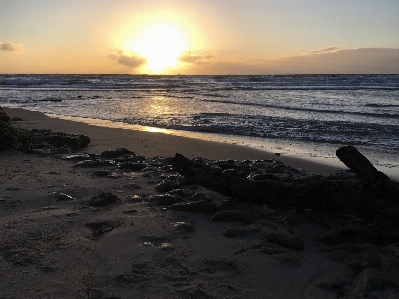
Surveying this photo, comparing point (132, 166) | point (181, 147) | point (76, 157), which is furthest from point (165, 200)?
point (181, 147)

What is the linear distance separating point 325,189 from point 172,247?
1564mm

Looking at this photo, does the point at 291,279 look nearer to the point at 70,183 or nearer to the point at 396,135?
the point at 70,183

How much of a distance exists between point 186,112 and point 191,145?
24.0 feet

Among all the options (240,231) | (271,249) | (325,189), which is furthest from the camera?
(325,189)

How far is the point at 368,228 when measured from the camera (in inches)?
133

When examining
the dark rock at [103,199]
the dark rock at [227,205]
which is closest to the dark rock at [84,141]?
the dark rock at [103,199]

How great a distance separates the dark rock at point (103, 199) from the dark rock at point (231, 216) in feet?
3.92

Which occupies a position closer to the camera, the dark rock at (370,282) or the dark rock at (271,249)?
the dark rock at (370,282)

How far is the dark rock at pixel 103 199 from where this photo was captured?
4132mm

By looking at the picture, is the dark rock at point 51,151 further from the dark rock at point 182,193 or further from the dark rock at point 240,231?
the dark rock at point 240,231

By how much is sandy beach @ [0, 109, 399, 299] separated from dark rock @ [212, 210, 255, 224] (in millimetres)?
10

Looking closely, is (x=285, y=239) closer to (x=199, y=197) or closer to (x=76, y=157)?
(x=199, y=197)

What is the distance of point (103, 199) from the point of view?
13.8 ft

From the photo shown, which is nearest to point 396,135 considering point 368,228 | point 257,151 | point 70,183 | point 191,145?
point 257,151
